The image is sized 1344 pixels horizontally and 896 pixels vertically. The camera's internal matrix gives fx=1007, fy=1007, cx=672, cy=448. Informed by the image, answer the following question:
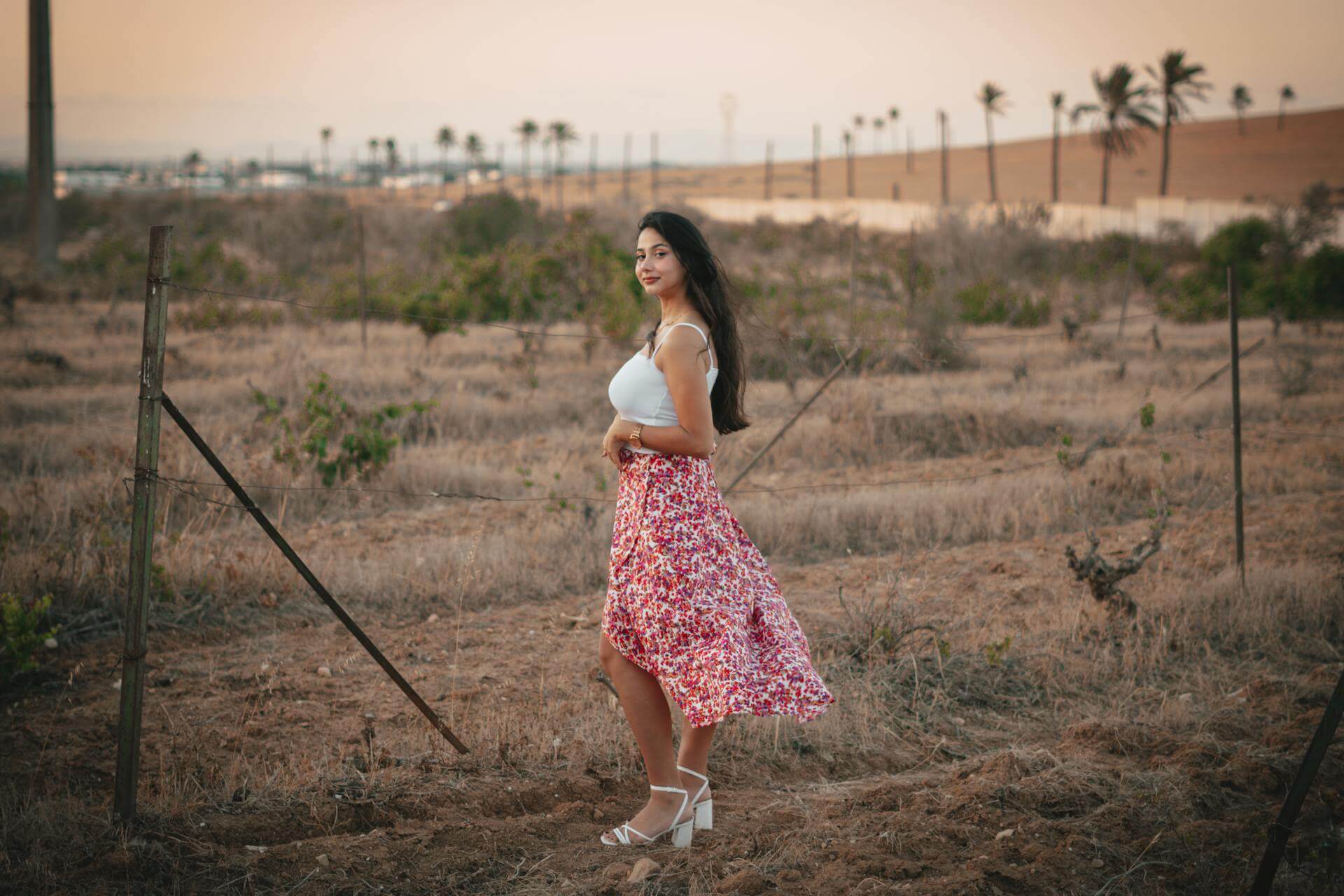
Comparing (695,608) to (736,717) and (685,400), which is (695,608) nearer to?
(685,400)

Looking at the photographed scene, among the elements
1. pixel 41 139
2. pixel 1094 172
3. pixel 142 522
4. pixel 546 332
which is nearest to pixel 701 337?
pixel 142 522

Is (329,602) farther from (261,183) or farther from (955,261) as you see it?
(261,183)

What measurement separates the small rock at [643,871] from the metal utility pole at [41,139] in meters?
24.4

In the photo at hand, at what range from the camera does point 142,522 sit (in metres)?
3.06

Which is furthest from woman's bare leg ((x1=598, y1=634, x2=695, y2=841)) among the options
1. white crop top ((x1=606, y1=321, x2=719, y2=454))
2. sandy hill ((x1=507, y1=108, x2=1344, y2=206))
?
sandy hill ((x1=507, y1=108, x2=1344, y2=206))

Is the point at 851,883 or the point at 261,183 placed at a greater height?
the point at 261,183

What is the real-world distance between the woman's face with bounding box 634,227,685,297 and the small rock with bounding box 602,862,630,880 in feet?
5.70

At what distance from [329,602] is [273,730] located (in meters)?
1.18

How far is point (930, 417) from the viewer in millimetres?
10398

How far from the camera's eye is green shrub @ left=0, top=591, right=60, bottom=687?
4.37 m

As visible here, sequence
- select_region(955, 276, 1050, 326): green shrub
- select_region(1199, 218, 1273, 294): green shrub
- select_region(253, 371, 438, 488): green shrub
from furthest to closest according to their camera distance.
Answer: select_region(1199, 218, 1273, 294): green shrub → select_region(955, 276, 1050, 326): green shrub → select_region(253, 371, 438, 488): green shrub

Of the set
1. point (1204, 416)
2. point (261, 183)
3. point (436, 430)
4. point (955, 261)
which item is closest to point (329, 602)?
point (436, 430)

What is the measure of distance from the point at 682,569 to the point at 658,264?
36.0 inches

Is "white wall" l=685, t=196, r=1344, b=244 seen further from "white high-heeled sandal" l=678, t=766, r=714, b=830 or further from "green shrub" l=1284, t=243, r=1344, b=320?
"white high-heeled sandal" l=678, t=766, r=714, b=830
